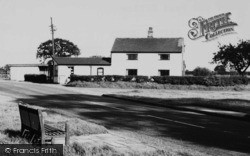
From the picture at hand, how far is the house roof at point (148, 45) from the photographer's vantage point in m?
48.5

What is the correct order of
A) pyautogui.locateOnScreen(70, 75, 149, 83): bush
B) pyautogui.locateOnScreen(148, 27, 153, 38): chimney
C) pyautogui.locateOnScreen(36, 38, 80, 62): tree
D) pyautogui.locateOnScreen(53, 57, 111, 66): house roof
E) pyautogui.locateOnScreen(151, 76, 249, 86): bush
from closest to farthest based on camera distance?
pyautogui.locateOnScreen(151, 76, 249, 86): bush < pyautogui.locateOnScreen(70, 75, 149, 83): bush < pyautogui.locateOnScreen(53, 57, 111, 66): house roof < pyautogui.locateOnScreen(148, 27, 153, 38): chimney < pyautogui.locateOnScreen(36, 38, 80, 62): tree

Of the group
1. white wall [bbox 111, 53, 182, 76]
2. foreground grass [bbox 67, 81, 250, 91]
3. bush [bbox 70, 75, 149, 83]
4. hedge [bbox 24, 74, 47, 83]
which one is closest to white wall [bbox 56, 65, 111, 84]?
white wall [bbox 111, 53, 182, 76]

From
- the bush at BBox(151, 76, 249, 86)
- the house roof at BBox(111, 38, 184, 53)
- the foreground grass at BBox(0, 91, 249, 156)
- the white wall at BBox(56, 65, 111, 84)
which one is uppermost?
the house roof at BBox(111, 38, 184, 53)

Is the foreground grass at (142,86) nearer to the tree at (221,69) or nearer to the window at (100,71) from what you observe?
the window at (100,71)

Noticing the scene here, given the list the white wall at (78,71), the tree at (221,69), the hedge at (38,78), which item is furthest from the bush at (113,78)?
the tree at (221,69)

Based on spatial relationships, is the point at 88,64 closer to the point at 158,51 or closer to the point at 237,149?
the point at 158,51

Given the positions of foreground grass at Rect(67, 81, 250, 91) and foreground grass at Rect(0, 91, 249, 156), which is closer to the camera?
foreground grass at Rect(0, 91, 249, 156)

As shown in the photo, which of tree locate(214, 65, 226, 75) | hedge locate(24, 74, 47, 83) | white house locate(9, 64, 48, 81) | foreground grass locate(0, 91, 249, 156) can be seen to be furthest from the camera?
tree locate(214, 65, 226, 75)

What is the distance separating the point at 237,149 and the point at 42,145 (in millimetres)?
5166

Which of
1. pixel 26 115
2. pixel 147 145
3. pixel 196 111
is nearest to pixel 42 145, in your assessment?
pixel 26 115

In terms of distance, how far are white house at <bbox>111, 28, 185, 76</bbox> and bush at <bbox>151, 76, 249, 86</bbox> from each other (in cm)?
738

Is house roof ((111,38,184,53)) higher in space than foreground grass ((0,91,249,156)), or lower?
higher

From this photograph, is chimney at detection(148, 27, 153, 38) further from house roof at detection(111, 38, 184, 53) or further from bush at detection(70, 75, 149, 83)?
bush at detection(70, 75, 149, 83)

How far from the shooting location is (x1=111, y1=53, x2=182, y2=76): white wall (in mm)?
47688
